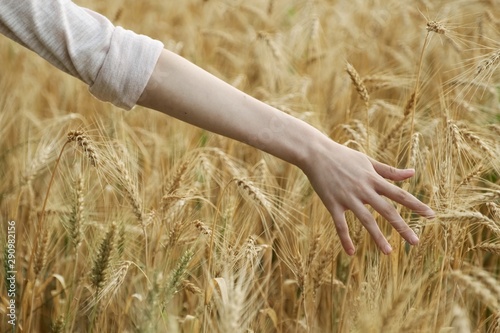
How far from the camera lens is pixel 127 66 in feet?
3.35

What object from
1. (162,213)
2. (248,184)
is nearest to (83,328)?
(162,213)

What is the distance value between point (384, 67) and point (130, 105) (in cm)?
147

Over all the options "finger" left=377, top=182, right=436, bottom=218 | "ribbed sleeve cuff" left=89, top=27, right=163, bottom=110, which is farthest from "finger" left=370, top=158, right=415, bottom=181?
"ribbed sleeve cuff" left=89, top=27, right=163, bottom=110

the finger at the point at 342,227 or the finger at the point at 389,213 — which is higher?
the finger at the point at 389,213

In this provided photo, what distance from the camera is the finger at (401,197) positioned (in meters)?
1.03

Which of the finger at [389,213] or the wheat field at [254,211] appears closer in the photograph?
the finger at [389,213]

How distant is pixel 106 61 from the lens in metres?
1.01

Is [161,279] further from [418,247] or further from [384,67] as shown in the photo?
[384,67]

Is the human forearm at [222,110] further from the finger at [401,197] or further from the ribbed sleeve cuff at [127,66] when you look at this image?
the finger at [401,197]

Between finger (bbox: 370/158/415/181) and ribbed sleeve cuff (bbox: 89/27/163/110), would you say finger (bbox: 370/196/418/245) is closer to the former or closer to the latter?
finger (bbox: 370/158/415/181)

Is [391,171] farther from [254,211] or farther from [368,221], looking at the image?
[254,211]

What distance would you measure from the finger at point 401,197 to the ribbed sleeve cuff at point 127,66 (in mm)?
421

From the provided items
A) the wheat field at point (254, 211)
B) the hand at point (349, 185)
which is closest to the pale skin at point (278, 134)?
A: the hand at point (349, 185)

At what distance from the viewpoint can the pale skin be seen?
3.37ft
